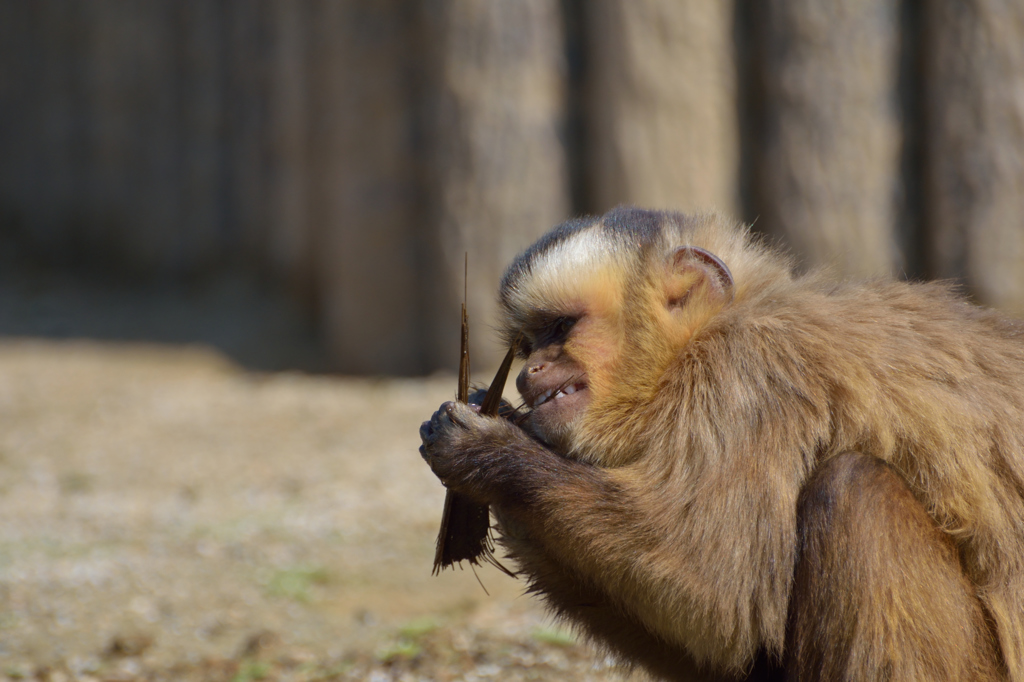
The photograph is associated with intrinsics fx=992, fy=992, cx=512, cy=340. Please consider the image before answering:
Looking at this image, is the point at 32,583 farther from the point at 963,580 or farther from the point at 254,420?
the point at 963,580

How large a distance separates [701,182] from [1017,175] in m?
2.04

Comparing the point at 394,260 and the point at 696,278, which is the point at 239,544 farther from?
the point at 394,260

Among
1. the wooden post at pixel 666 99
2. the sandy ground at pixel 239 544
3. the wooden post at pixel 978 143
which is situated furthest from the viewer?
the wooden post at pixel 666 99

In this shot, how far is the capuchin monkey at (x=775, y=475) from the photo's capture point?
2432mm

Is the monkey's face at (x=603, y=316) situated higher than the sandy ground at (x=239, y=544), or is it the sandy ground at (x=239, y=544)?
the monkey's face at (x=603, y=316)

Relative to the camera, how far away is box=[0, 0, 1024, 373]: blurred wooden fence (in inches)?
257

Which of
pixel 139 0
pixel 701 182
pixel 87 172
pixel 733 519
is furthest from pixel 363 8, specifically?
pixel 733 519

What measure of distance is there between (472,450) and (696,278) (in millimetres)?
862

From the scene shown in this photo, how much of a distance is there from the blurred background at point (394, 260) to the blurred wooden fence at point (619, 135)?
0.07ft

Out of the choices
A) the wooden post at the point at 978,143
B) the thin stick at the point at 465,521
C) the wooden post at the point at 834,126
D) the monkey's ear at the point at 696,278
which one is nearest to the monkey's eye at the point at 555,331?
the thin stick at the point at 465,521

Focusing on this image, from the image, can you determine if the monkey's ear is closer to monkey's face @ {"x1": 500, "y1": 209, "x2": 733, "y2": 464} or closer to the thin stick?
monkey's face @ {"x1": 500, "y1": 209, "x2": 733, "y2": 464}

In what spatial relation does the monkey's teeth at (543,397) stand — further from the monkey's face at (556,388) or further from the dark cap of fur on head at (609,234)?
the dark cap of fur on head at (609,234)

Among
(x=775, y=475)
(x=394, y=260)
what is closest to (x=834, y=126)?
(x=394, y=260)

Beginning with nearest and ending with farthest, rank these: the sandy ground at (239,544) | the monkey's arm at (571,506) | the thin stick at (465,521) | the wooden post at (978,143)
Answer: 1. the monkey's arm at (571,506)
2. the thin stick at (465,521)
3. the sandy ground at (239,544)
4. the wooden post at (978,143)
